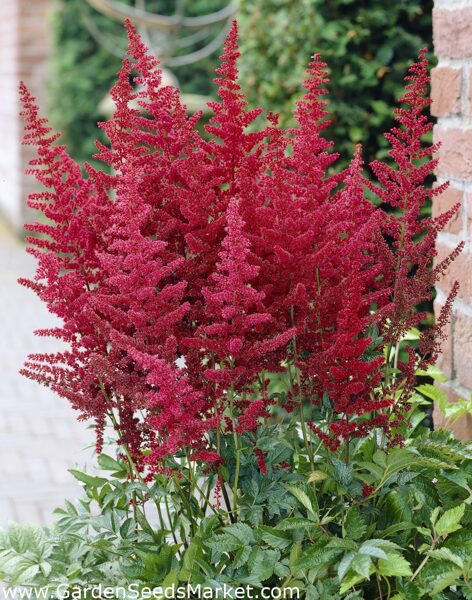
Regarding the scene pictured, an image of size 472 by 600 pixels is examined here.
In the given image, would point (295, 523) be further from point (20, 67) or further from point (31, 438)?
point (20, 67)

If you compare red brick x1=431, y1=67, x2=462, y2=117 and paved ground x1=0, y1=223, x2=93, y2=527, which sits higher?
red brick x1=431, y1=67, x2=462, y2=117

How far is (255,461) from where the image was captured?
2.17 metres

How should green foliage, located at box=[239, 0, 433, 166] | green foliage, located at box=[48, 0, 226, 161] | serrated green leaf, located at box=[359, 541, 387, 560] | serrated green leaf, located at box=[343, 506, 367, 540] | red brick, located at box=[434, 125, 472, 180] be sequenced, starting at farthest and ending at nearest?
green foliage, located at box=[48, 0, 226, 161]
green foliage, located at box=[239, 0, 433, 166]
red brick, located at box=[434, 125, 472, 180]
serrated green leaf, located at box=[343, 506, 367, 540]
serrated green leaf, located at box=[359, 541, 387, 560]

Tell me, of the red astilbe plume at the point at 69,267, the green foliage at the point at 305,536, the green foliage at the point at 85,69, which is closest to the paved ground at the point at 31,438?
the green foliage at the point at 305,536

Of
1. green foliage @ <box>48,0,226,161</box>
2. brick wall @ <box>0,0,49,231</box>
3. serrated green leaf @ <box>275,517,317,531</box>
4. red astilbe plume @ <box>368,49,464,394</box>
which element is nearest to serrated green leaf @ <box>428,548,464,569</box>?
serrated green leaf @ <box>275,517,317,531</box>

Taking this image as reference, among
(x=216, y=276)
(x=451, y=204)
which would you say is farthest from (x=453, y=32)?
(x=216, y=276)

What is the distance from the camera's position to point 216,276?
1867mm

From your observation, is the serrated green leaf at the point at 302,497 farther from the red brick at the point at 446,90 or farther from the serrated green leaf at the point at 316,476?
the red brick at the point at 446,90

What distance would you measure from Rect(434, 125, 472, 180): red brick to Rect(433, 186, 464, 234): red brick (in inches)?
1.8

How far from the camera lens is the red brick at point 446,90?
276 cm

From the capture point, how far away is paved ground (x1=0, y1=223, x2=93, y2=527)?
177 inches

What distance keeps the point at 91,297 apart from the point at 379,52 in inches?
105

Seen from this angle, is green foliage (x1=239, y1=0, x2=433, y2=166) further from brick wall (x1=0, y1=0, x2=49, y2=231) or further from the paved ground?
brick wall (x1=0, y1=0, x2=49, y2=231)

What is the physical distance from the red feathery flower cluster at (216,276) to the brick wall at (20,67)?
31.7 ft
